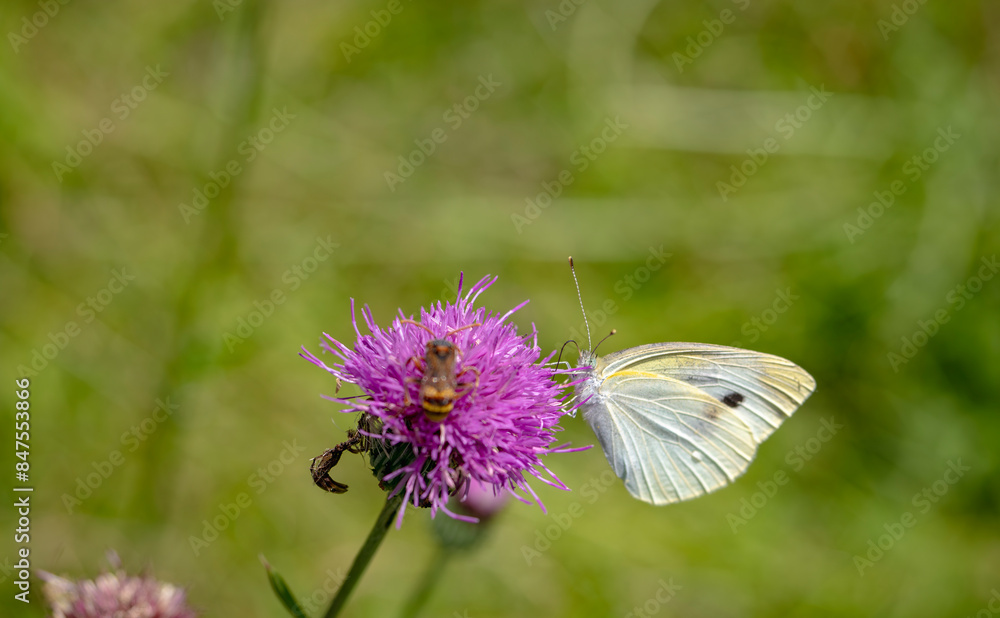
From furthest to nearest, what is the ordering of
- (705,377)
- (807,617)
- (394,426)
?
(807,617) < (705,377) < (394,426)

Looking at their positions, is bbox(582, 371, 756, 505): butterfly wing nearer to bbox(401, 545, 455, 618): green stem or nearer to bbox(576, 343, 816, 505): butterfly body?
bbox(576, 343, 816, 505): butterfly body

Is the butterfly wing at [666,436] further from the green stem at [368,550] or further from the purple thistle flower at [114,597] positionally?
the purple thistle flower at [114,597]

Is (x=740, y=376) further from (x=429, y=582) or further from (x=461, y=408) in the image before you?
(x=429, y=582)

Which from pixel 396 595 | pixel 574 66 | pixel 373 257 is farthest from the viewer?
pixel 574 66

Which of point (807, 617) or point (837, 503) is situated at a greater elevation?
point (837, 503)

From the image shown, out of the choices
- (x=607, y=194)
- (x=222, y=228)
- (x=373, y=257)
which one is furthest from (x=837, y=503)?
(x=222, y=228)

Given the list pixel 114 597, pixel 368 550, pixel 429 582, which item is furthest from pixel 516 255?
pixel 114 597

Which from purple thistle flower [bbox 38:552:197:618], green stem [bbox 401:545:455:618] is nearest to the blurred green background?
green stem [bbox 401:545:455:618]

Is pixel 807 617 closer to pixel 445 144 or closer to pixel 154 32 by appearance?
pixel 445 144
